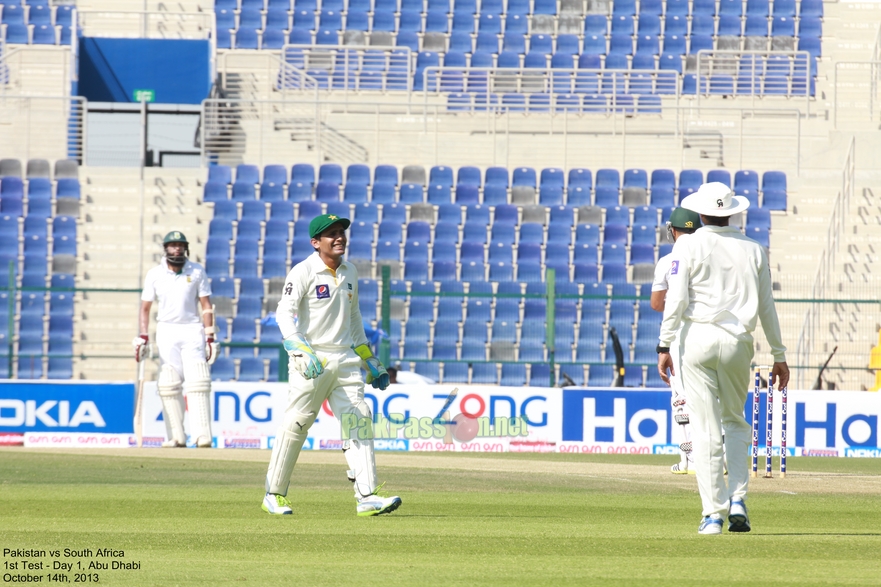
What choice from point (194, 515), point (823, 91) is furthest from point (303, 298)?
point (823, 91)

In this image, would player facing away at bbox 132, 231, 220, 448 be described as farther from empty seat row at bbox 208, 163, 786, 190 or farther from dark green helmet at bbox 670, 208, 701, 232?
empty seat row at bbox 208, 163, 786, 190

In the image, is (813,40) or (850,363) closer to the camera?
(850,363)

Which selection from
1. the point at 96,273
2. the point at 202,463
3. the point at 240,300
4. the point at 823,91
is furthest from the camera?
the point at 823,91

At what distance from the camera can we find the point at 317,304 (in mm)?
8406

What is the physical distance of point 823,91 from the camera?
27438 millimetres

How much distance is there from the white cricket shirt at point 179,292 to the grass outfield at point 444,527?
5.74 ft

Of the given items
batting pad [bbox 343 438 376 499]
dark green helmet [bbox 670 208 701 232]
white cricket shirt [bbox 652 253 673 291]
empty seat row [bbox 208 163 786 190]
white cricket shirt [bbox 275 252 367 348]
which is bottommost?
batting pad [bbox 343 438 376 499]

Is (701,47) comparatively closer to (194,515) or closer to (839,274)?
(839,274)

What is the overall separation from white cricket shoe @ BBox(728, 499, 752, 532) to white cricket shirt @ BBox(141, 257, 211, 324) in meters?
8.09

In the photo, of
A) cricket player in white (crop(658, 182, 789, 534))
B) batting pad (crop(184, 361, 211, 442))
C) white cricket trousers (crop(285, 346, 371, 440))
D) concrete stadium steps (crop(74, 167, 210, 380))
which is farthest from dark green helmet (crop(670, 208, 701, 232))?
concrete stadium steps (crop(74, 167, 210, 380))

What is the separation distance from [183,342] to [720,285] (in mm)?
8310

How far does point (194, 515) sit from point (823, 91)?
21.9 metres

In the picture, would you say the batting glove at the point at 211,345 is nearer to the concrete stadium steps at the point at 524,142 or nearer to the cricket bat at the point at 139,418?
the cricket bat at the point at 139,418

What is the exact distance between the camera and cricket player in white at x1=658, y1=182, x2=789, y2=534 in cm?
730
